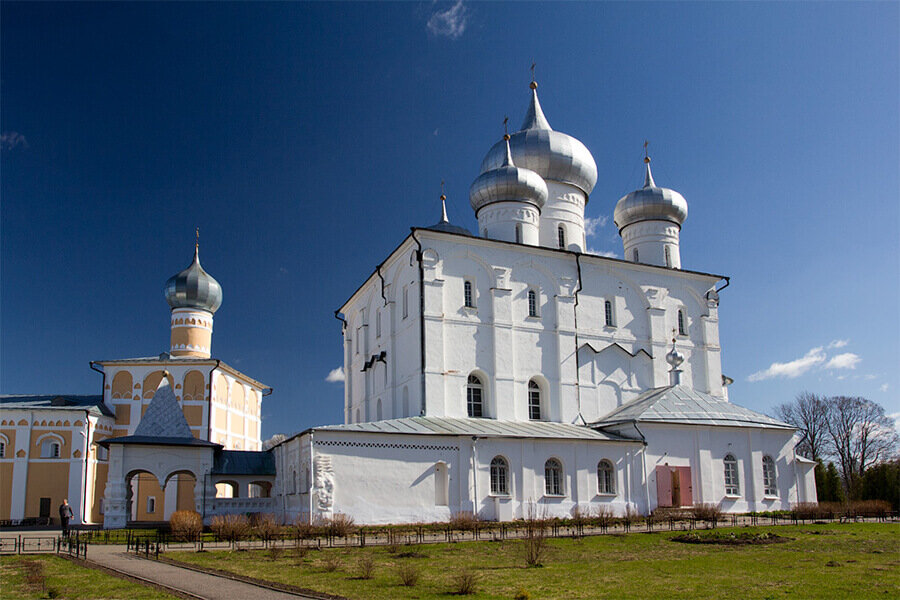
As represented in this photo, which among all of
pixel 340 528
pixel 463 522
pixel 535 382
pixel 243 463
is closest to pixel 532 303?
pixel 535 382

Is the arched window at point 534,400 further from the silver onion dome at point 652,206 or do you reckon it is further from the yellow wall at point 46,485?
the yellow wall at point 46,485

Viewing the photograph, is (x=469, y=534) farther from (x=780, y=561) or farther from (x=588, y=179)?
(x=588, y=179)

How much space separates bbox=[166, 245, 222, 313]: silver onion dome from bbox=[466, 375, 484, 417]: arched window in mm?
16686

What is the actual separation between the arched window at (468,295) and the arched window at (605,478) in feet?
22.0

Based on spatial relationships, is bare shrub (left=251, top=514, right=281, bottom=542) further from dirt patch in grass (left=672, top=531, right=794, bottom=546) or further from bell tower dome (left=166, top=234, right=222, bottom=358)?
bell tower dome (left=166, top=234, right=222, bottom=358)

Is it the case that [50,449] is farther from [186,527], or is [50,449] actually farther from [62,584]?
[62,584]

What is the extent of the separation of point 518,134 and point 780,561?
22951 mm

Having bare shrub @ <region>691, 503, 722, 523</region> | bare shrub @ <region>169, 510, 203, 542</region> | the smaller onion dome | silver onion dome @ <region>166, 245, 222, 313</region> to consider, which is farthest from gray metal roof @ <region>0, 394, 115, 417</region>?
bare shrub @ <region>691, 503, 722, 523</region>

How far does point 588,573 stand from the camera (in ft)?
38.0

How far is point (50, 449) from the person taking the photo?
1236 inches

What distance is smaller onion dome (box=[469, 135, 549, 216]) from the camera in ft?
96.4

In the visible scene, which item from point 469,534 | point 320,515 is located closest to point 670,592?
point 469,534

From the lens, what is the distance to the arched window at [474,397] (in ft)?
85.6

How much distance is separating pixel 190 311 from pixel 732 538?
91.8 feet
